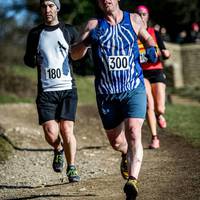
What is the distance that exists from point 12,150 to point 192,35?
22092 millimetres

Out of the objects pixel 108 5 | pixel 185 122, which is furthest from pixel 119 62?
pixel 185 122

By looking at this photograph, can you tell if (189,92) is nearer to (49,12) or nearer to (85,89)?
(85,89)

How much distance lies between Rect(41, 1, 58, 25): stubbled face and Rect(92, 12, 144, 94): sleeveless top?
1.30 metres

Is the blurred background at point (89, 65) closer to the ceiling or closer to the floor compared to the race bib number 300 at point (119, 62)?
closer to the floor

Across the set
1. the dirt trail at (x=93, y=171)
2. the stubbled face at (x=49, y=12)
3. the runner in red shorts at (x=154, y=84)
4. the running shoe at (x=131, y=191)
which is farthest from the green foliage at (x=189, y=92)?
the running shoe at (x=131, y=191)

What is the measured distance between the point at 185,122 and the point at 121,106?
8.15m

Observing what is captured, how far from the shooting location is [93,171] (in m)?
9.47

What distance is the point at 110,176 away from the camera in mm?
8844

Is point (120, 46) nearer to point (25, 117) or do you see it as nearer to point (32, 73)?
point (25, 117)

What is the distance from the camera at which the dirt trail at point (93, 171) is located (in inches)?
299

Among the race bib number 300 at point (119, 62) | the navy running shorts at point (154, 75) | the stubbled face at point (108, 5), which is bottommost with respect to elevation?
the navy running shorts at point (154, 75)

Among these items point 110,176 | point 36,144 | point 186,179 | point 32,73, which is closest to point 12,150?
point 36,144

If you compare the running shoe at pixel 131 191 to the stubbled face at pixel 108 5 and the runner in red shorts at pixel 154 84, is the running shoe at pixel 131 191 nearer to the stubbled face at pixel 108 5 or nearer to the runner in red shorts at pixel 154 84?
the stubbled face at pixel 108 5

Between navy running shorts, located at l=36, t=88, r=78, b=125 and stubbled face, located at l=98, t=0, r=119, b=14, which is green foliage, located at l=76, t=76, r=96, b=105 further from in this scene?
stubbled face, located at l=98, t=0, r=119, b=14
